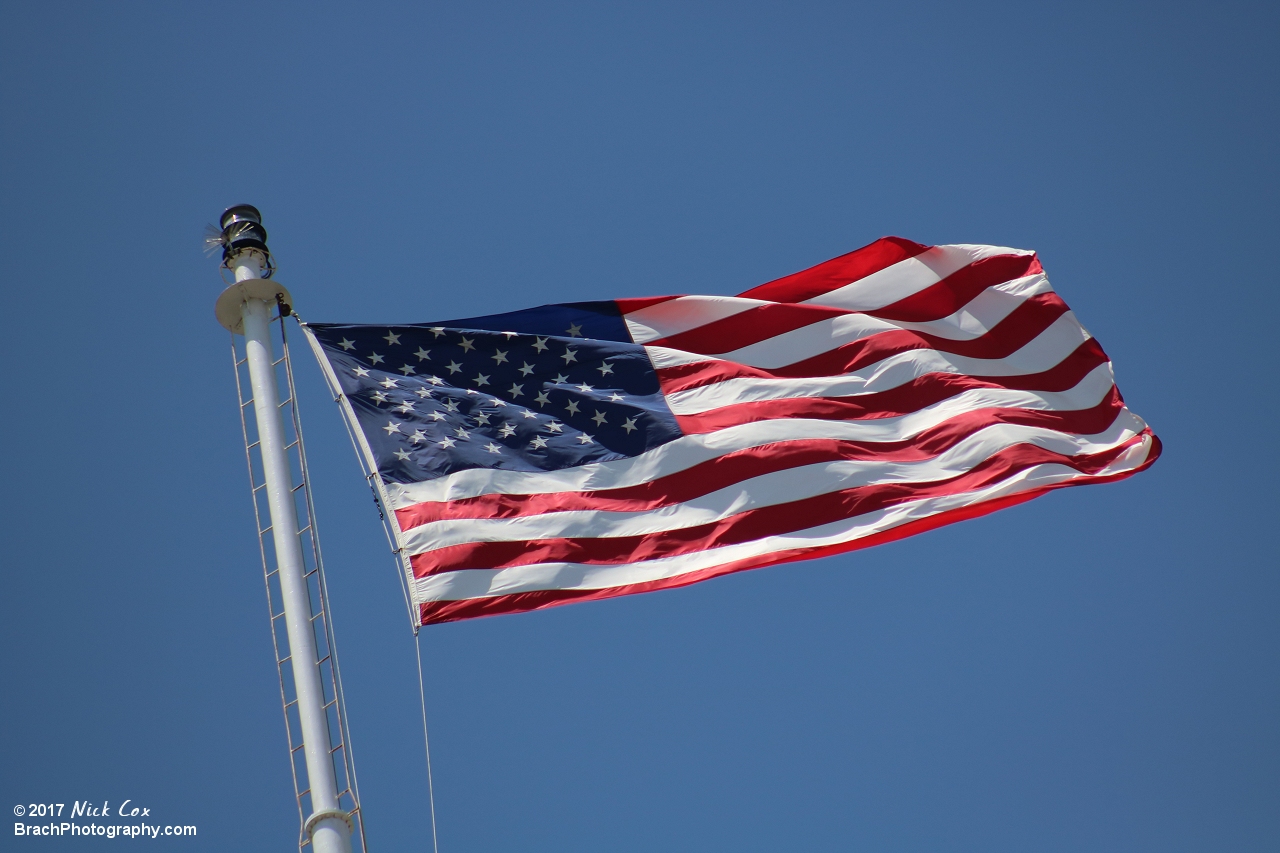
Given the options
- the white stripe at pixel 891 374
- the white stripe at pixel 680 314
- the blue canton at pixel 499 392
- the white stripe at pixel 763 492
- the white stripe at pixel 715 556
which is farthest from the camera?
the white stripe at pixel 680 314

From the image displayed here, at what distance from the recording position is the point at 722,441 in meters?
14.5

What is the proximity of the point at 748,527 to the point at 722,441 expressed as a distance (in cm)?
109

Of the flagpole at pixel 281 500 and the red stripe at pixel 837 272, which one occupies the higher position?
the red stripe at pixel 837 272

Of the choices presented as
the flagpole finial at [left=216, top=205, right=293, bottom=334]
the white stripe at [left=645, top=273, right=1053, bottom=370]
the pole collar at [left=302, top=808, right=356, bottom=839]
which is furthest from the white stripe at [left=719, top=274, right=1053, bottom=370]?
the pole collar at [left=302, top=808, right=356, bottom=839]

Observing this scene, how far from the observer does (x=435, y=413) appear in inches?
529

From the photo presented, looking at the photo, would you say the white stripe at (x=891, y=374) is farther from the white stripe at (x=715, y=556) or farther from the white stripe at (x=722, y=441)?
the white stripe at (x=715, y=556)

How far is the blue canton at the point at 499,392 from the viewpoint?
1315cm

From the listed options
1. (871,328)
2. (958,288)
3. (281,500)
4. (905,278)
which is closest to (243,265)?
(281,500)

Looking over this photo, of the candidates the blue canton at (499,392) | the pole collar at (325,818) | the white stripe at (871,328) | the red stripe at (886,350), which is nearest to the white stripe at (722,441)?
the blue canton at (499,392)

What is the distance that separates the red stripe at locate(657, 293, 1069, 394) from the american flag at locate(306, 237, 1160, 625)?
0.09ft

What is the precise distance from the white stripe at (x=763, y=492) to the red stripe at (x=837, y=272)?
8.63ft

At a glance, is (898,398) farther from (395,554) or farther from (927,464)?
(395,554)

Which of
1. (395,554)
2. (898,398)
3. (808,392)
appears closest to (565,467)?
(395,554)

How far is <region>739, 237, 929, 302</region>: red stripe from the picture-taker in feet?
54.3
